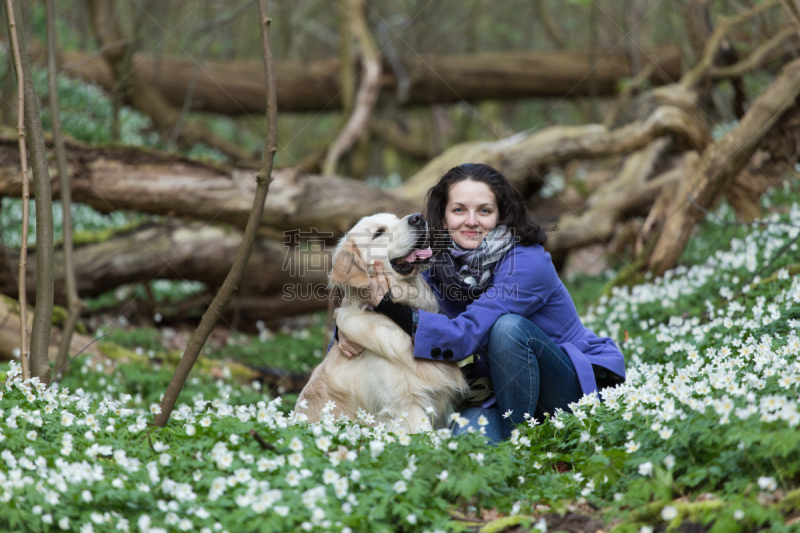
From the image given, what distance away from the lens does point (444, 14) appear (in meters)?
15.7

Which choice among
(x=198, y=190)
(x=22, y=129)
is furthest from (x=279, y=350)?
(x=22, y=129)

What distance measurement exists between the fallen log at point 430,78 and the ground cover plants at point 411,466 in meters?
9.27

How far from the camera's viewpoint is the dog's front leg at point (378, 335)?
3879mm

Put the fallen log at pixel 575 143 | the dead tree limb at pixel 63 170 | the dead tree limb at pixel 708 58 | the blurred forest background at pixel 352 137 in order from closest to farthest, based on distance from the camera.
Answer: the dead tree limb at pixel 63 170 < the blurred forest background at pixel 352 137 < the fallen log at pixel 575 143 < the dead tree limb at pixel 708 58

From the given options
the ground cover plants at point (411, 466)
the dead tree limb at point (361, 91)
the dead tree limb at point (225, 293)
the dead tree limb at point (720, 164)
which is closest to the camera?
the ground cover plants at point (411, 466)

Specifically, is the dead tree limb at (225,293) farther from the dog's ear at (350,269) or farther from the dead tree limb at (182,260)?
the dead tree limb at (182,260)

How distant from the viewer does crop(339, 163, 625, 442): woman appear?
3773 mm

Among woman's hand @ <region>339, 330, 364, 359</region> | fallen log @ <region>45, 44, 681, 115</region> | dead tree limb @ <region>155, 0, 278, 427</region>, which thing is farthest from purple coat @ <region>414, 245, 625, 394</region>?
fallen log @ <region>45, 44, 681, 115</region>

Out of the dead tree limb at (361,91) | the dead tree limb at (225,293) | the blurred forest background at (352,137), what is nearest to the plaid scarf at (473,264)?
the dead tree limb at (225,293)

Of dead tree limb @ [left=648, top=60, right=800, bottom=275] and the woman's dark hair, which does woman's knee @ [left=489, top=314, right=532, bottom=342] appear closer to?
the woman's dark hair

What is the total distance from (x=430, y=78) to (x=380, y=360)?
9.49 m

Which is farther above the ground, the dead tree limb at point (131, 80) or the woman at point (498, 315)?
the dead tree limb at point (131, 80)

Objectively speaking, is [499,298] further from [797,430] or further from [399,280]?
[797,430]

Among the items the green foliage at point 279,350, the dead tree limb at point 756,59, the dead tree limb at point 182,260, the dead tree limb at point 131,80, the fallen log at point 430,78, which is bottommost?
the green foliage at point 279,350
